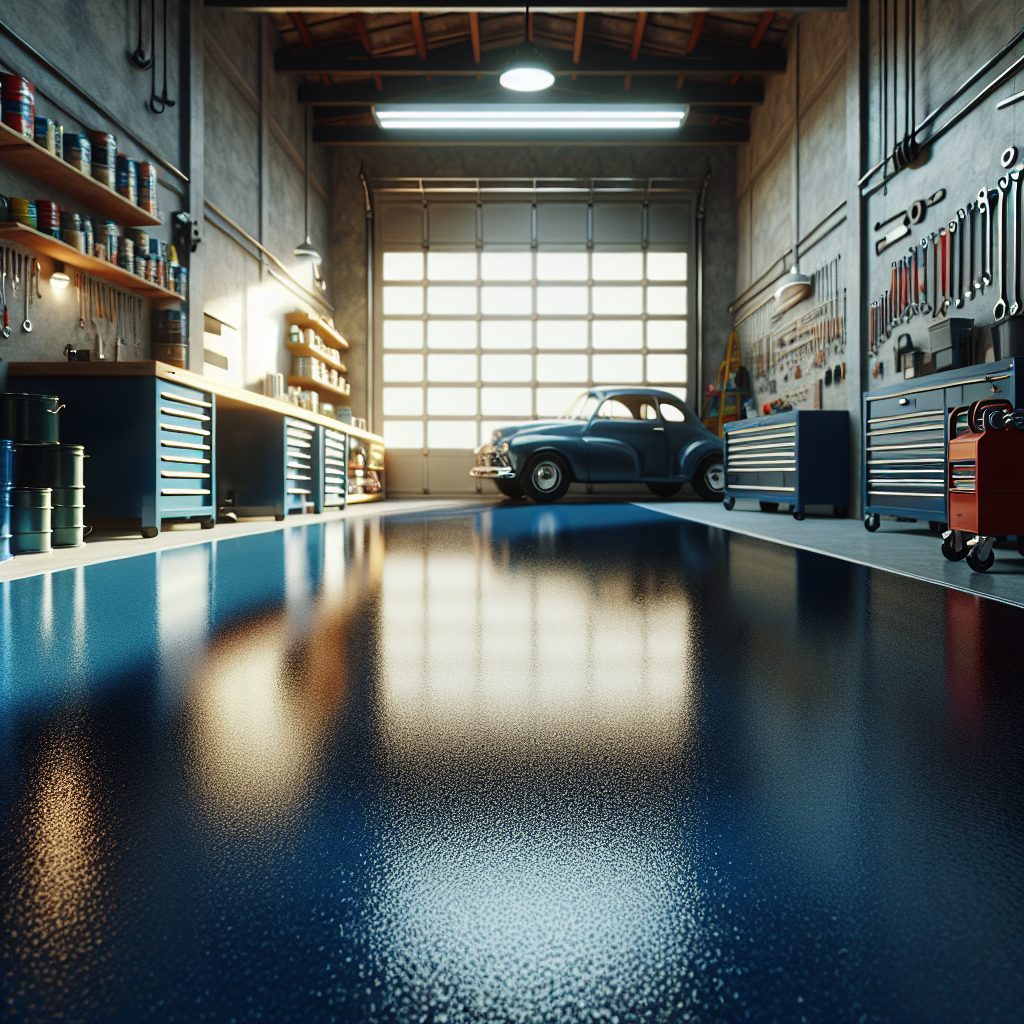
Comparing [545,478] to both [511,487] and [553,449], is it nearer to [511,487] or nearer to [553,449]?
[553,449]

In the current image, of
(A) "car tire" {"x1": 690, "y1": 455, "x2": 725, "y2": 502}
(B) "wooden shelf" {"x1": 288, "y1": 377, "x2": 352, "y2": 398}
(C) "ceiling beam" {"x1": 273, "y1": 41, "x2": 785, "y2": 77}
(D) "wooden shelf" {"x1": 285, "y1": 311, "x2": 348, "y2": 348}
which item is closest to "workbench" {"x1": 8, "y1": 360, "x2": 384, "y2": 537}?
(B) "wooden shelf" {"x1": 288, "y1": 377, "x2": 352, "y2": 398}

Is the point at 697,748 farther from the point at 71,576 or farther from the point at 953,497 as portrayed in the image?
the point at 953,497

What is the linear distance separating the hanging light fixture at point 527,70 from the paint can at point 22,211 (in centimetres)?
502

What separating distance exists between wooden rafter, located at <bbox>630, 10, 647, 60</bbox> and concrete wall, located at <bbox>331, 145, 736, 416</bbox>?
8.16 ft

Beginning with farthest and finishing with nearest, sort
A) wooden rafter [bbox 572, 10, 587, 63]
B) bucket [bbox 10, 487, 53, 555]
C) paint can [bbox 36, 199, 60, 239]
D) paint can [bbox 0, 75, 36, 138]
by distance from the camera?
wooden rafter [bbox 572, 10, 587, 63], paint can [bbox 36, 199, 60, 239], paint can [bbox 0, 75, 36, 138], bucket [bbox 10, 487, 53, 555]

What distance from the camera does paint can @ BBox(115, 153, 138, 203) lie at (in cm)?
563

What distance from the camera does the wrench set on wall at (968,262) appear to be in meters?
5.16

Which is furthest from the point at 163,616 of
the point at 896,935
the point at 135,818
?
the point at 896,935

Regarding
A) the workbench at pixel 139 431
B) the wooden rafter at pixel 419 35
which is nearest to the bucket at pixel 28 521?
the workbench at pixel 139 431

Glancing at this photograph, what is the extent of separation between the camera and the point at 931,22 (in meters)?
6.26

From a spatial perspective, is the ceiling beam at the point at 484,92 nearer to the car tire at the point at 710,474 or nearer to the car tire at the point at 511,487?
the car tire at the point at 710,474

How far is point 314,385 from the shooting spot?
468 inches

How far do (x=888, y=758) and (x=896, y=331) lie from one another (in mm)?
6914

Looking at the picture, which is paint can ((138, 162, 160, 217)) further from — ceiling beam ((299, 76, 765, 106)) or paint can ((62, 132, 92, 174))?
ceiling beam ((299, 76, 765, 106))
